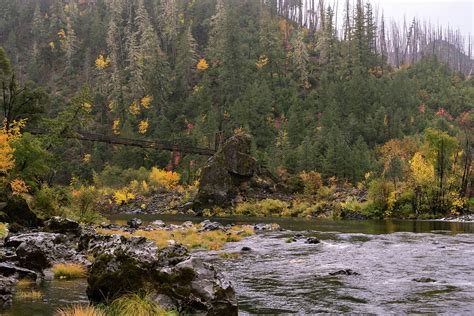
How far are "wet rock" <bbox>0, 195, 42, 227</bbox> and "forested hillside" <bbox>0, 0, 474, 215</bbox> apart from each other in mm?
13089

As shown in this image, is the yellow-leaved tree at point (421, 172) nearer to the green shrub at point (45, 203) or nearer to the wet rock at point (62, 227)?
the green shrub at point (45, 203)

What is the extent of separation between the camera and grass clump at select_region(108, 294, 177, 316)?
10.6 metres

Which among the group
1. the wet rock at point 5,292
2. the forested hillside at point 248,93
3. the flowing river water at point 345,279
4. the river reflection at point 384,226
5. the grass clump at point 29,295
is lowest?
the river reflection at point 384,226

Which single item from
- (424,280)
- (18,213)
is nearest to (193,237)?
(18,213)

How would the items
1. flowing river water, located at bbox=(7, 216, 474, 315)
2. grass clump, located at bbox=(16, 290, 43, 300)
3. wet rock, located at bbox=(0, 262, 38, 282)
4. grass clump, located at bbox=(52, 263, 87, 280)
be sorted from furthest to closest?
grass clump, located at bbox=(52, 263, 87, 280)
wet rock, located at bbox=(0, 262, 38, 282)
flowing river water, located at bbox=(7, 216, 474, 315)
grass clump, located at bbox=(16, 290, 43, 300)

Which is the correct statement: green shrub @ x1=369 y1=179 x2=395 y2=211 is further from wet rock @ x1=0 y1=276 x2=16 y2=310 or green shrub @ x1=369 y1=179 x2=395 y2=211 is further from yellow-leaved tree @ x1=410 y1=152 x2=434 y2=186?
wet rock @ x1=0 y1=276 x2=16 y2=310

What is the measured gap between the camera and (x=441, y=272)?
19.8m

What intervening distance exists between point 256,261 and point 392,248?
9.31 m

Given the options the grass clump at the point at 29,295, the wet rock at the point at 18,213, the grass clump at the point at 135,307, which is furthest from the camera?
the wet rock at the point at 18,213

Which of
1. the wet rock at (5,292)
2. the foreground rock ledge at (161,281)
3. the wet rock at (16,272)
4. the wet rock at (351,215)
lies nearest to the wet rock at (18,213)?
the wet rock at (16,272)

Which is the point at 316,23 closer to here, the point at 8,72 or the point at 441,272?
the point at 8,72

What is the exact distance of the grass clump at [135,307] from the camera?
10.6 metres

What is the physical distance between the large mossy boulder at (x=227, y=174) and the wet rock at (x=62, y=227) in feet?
166

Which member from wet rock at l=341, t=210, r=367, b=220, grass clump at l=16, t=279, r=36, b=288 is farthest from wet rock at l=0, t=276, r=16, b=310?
wet rock at l=341, t=210, r=367, b=220
